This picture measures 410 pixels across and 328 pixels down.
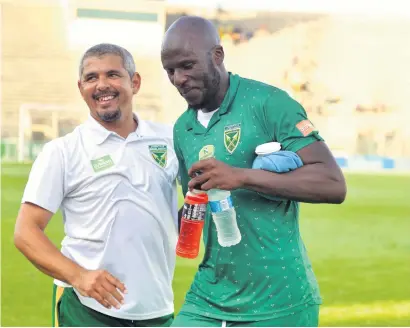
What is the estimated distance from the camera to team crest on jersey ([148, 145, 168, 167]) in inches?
135

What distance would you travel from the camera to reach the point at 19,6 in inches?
1491

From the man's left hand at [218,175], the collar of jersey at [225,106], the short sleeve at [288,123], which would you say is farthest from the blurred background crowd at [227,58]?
the man's left hand at [218,175]

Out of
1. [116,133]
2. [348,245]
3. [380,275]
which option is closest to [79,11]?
[348,245]

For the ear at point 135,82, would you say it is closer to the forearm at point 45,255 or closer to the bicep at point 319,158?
the forearm at point 45,255

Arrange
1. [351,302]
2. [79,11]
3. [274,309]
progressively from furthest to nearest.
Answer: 1. [79,11]
2. [351,302]
3. [274,309]

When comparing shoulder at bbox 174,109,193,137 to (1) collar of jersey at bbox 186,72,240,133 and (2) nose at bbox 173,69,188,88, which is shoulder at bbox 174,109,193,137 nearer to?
(1) collar of jersey at bbox 186,72,240,133

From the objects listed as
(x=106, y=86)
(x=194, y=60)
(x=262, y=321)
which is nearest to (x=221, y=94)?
(x=194, y=60)

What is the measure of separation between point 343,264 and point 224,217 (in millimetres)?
10164

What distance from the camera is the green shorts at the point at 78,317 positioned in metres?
3.33

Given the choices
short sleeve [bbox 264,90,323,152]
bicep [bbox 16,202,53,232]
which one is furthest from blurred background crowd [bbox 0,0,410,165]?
short sleeve [bbox 264,90,323,152]

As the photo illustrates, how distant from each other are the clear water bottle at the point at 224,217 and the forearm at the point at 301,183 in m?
0.14

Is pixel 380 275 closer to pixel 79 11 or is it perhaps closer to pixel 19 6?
pixel 79 11

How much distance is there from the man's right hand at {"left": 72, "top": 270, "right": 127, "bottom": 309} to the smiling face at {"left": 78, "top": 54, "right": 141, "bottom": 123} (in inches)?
28.4

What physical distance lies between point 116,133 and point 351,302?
6.66 metres
